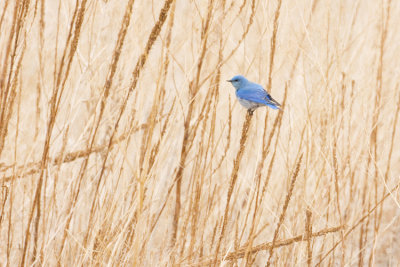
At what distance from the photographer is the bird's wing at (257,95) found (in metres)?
1.45

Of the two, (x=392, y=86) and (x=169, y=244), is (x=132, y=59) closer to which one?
(x=169, y=244)

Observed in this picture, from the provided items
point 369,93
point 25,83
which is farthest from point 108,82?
point 25,83

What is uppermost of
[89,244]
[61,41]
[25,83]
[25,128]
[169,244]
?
[61,41]

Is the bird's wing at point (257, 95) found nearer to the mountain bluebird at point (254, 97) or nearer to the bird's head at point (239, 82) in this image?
the mountain bluebird at point (254, 97)

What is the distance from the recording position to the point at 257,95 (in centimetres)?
148

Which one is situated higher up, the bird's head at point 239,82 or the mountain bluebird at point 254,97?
the bird's head at point 239,82

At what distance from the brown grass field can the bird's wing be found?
0.08 m

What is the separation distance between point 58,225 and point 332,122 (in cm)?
72

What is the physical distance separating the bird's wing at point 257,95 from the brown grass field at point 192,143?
79mm

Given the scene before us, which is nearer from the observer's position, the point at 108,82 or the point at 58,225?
the point at 108,82

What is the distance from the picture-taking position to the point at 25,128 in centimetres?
212

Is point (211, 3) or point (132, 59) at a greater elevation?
point (211, 3)

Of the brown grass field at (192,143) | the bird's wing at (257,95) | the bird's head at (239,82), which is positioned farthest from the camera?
the bird's head at (239,82)

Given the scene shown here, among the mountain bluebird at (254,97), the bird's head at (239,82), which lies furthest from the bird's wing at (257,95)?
the bird's head at (239,82)
